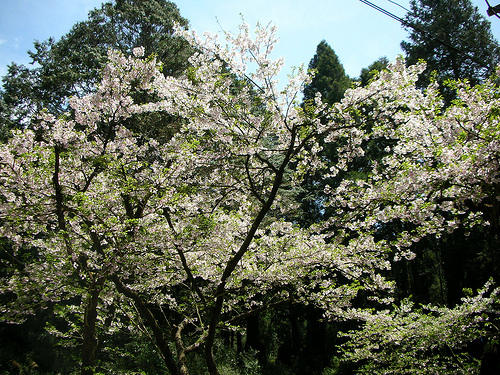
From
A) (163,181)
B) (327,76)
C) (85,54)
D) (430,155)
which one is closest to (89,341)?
(163,181)

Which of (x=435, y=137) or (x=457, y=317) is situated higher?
(x=435, y=137)

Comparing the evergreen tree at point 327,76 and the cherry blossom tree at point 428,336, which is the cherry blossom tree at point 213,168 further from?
the evergreen tree at point 327,76

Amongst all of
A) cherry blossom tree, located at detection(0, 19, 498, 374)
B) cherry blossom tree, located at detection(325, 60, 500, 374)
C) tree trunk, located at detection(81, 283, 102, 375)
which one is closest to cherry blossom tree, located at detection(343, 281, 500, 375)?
cherry blossom tree, located at detection(325, 60, 500, 374)

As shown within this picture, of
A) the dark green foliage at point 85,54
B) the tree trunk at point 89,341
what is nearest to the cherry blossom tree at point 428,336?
the tree trunk at point 89,341

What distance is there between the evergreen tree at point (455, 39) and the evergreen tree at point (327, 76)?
5.31 m

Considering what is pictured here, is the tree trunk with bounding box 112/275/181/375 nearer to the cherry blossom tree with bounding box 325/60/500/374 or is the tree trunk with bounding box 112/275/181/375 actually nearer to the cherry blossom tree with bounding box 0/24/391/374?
the cherry blossom tree with bounding box 0/24/391/374

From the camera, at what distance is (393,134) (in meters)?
4.58

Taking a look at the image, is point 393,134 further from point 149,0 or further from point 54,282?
point 149,0

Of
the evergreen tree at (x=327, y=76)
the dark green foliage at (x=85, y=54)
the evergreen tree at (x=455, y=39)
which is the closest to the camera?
the dark green foliage at (x=85, y=54)

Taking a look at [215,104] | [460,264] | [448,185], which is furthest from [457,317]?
[460,264]

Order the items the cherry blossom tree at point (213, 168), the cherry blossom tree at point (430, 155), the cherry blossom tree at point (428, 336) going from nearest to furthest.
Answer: the cherry blossom tree at point (430, 155), the cherry blossom tree at point (213, 168), the cherry blossom tree at point (428, 336)

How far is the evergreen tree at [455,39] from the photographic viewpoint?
17.6 meters

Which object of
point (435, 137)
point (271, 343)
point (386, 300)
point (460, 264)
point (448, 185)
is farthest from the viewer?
point (271, 343)

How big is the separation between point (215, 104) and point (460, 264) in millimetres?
16646
